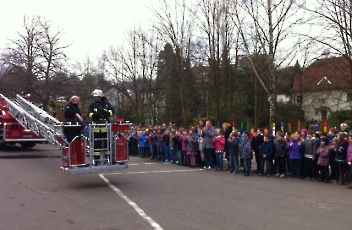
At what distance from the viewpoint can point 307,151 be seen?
13.1 m

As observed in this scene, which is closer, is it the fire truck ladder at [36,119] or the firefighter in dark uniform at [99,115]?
the firefighter in dark uniform at [99,115]

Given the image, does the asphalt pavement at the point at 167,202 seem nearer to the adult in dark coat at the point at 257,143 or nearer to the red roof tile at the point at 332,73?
the adult in dark coat at the point at 257,143

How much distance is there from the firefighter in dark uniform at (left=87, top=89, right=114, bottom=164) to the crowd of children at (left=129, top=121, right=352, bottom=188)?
5015mm

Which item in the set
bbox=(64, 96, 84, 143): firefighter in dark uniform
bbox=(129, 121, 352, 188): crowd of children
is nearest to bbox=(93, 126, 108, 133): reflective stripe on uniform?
bbox=(64, 96, 84, 143): firefighter in dark uniform

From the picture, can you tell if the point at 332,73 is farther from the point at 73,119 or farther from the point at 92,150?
the point at 92,150

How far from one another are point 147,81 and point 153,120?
145 inches

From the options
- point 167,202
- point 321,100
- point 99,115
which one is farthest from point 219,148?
point 321,100

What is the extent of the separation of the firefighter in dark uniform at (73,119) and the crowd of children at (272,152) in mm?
5503

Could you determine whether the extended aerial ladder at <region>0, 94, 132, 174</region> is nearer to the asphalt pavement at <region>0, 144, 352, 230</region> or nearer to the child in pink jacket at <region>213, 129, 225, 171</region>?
the asphalt pavement at <region>0, 144, 352, 230</region>

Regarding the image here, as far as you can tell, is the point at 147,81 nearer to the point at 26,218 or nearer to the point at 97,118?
the point at 97,118

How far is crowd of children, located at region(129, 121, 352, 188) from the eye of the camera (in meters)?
12.3

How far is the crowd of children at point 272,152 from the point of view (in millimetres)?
12344

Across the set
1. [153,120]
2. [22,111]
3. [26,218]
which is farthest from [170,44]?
[26,218]

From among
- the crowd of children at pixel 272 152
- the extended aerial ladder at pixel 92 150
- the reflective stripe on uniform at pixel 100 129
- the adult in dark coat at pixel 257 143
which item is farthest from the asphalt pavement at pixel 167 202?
the reflective stripe on uniform at pixel 100 129
